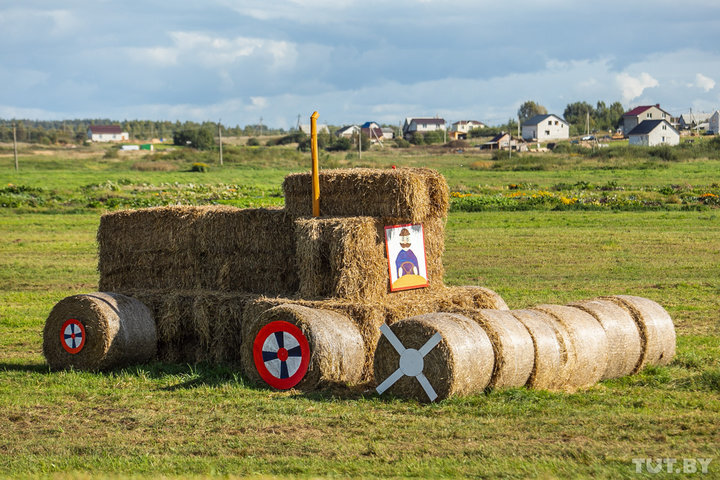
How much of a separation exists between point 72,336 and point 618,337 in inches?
310

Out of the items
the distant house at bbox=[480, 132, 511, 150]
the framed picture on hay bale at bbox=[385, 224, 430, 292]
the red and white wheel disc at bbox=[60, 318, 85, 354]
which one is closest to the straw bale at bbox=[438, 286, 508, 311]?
the framed picture on hay bale at bbox=[385, 224, 430, 292]

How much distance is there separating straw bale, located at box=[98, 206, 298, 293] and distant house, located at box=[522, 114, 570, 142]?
409ft

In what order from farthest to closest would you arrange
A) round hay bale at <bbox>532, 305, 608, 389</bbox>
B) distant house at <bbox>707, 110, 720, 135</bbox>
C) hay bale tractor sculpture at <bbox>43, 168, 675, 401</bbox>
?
distant house at <bbox>707, 110, 720, 135</bbox> → round hay bale at <bbox>532, 305, 608, 389</bbox> → hay bale tractor sculpture at <bbox>43, 168, 675, 401</bbox>

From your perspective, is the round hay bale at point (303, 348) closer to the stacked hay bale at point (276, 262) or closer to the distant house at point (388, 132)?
the stacked hay bale at point (276, 262)

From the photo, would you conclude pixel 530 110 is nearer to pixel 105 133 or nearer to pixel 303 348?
pixel 105 133

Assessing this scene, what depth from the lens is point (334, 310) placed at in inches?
452

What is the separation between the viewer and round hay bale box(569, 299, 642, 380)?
11.3 meters

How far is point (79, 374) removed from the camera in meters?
12.3

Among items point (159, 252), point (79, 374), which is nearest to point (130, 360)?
point (79, 374)

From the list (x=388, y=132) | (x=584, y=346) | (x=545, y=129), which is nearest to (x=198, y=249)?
(x=584, y=346)

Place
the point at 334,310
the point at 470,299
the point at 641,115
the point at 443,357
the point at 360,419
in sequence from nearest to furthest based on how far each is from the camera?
the point at 360,419
the point at 443,357
the point at 334,310
the point at 470,299
the point at 641,115

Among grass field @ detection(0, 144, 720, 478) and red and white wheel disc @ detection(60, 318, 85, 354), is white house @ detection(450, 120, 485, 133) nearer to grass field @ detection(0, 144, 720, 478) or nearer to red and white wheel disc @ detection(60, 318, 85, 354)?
grass field @ detection(0, 144, 720, 478)

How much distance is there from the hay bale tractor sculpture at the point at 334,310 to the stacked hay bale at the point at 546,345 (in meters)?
0.02

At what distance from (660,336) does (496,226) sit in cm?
2111
